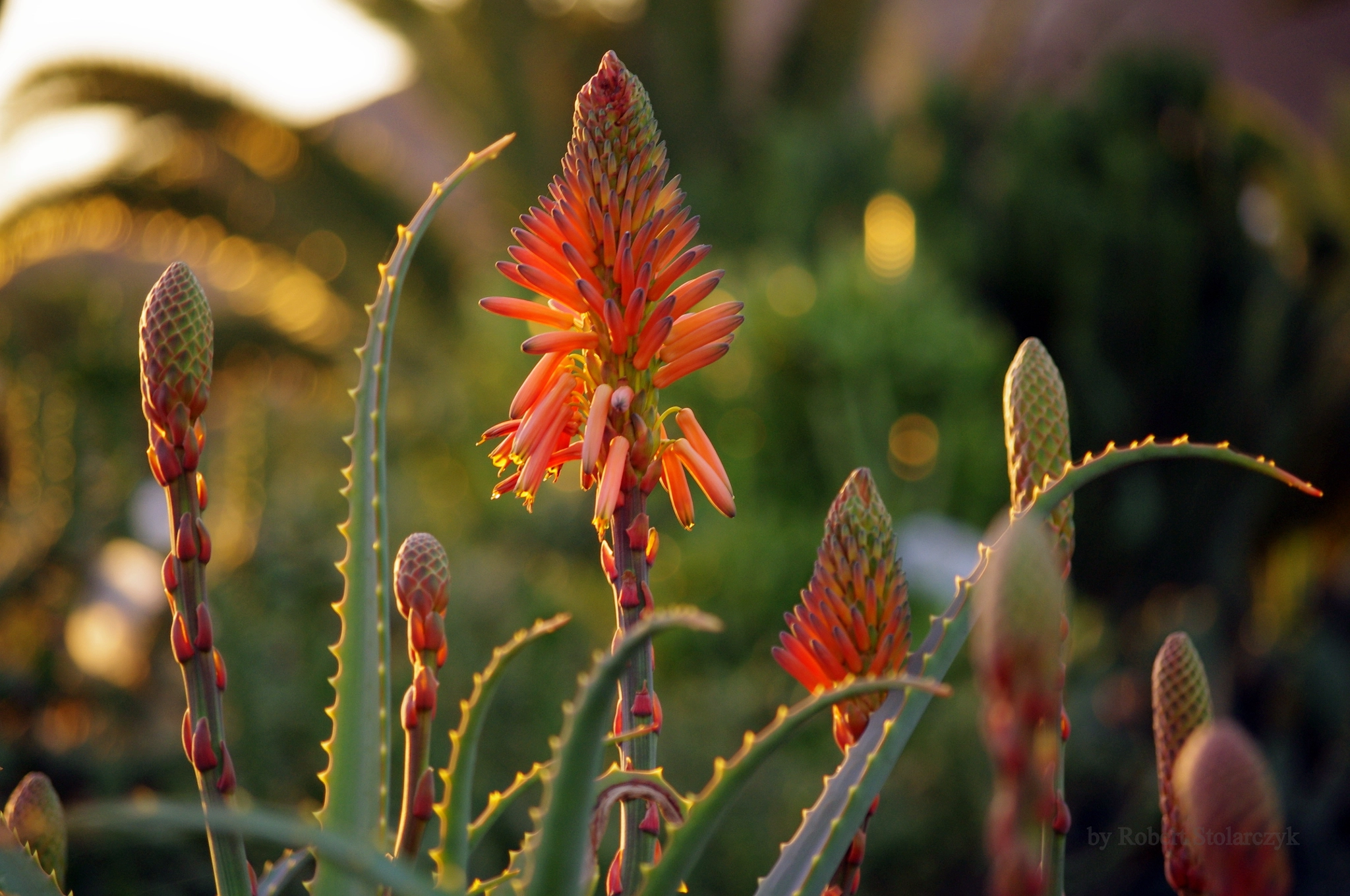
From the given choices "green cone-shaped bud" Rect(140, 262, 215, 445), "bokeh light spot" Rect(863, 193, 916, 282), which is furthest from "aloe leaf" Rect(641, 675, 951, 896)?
"bokeh light spot" Rect(863, 193, 916, 282)

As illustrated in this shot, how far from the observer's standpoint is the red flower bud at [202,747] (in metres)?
0.64

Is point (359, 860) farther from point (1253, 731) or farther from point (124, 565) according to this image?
point (124, 565)

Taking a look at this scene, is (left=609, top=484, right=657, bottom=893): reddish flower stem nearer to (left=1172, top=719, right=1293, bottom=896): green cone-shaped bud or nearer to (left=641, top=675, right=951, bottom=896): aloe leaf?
(left=641, top=675, right=951, bottom=896): aloe leaf

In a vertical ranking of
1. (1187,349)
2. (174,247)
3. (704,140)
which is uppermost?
(704,140)

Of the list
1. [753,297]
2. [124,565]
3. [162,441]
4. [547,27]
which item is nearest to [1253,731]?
[753,297]

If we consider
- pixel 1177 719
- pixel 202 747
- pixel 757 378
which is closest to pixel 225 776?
pixel 202 747

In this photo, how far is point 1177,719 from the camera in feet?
2.32

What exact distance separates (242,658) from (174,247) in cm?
505

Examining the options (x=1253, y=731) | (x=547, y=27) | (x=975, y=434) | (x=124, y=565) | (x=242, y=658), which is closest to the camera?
(x=242, y=658)

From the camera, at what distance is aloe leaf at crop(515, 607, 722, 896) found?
46 centimetres

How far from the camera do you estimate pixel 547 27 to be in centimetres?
820

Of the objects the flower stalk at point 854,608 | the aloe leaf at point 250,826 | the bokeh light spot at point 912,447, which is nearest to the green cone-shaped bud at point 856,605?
the flower stalk at point 854,608

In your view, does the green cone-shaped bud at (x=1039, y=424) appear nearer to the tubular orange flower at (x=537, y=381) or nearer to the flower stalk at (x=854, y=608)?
the flower stalk at (x=854, y=608)

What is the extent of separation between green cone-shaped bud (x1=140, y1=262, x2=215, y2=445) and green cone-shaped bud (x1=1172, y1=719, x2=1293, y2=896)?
55 centimetres
